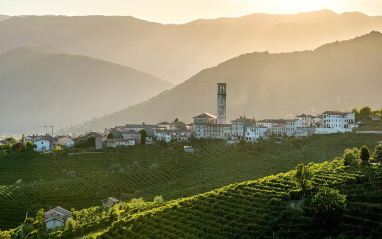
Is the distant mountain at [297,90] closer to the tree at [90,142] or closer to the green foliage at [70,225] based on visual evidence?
the tree at [90,142]

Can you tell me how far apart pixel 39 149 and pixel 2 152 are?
6.26 meters

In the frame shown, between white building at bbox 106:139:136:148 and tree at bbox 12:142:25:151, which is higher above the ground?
white building at bbox 106:139:136:148

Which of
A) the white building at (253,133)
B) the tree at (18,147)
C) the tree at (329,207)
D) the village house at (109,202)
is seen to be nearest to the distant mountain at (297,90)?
the white building at (253,133)

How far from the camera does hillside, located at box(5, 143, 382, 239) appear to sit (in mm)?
31906

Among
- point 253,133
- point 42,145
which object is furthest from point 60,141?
point 253,133

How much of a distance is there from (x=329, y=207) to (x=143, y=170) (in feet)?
109

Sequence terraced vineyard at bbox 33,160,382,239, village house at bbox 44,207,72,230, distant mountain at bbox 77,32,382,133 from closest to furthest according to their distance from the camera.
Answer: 1. terraced vineyard at bbox 33,160,382,239
2. village house at bbox 44,207,72,230
3. distant mountain at bbox 77,32,382,133

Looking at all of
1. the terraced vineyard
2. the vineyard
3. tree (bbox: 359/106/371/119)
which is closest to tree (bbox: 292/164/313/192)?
the terraced vineyard

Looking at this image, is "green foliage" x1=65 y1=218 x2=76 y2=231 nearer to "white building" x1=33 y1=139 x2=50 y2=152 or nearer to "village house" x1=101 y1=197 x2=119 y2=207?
"village house" x1=101 y1=197 x2=119 y2=207

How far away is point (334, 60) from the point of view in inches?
7234

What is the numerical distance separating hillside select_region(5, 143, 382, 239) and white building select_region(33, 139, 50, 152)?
36663 millimetres

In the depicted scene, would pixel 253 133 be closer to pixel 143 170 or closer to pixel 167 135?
pixel 167 135

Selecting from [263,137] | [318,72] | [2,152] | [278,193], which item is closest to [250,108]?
[318,72]

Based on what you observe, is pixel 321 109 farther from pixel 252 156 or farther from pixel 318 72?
pixel 252 156
